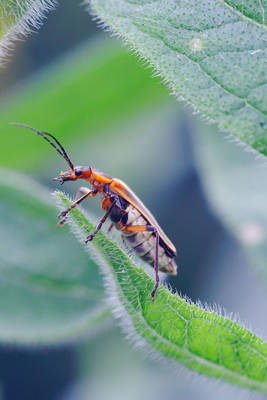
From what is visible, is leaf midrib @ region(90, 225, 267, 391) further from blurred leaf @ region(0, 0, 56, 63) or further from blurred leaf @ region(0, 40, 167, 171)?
blurred leaf @ region(0, 40, 167, 171)

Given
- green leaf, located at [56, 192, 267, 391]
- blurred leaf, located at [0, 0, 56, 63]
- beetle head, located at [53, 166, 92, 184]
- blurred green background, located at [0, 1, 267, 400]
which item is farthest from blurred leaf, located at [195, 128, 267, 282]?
blurred leaf, located at [0, 0, 56, 63]

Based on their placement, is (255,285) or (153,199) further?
(153,199)

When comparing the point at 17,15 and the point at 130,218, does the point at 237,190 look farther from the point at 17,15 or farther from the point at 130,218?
the point at 17,15

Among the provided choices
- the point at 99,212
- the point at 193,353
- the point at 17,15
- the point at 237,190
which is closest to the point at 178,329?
the point at 193,353

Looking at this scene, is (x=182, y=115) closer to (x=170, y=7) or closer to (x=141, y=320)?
(x=170, y=7)

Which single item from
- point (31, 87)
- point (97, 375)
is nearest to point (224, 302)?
point (97, 375)
